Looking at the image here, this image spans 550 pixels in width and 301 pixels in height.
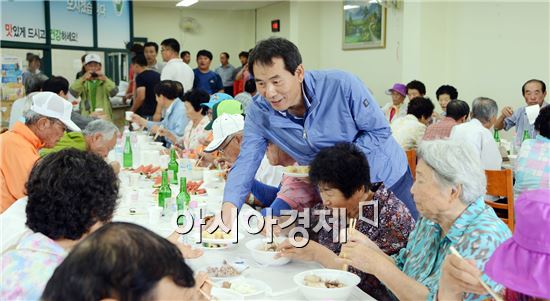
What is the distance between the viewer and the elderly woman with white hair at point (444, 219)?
161cm

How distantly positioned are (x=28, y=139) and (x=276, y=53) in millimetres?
1560

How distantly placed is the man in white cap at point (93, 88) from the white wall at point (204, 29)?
6.10m

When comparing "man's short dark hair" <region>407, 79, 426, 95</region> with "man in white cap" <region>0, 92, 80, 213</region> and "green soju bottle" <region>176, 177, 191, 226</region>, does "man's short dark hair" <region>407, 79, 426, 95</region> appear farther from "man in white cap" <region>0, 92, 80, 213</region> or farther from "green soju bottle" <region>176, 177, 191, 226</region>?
"man in white cap" <region>0, 92, 80, 213</region>

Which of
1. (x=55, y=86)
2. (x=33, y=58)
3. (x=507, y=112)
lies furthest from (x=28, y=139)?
(x=507, y=112)

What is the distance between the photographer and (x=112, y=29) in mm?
8898

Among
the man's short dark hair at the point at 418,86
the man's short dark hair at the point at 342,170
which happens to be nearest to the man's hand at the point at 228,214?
the man's short dark hair at the point at 342,170

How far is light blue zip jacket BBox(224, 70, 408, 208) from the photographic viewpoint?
2500 millimetres

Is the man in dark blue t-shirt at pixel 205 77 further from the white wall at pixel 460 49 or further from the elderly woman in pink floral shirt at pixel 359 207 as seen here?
the elderly woman in pink floral shirt at pixel 359 207

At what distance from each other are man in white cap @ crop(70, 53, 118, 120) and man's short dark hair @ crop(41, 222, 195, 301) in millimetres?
6337

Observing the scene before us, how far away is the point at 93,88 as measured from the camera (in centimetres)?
708

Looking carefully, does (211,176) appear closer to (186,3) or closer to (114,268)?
(114,268)

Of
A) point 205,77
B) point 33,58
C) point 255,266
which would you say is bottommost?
point 255,266

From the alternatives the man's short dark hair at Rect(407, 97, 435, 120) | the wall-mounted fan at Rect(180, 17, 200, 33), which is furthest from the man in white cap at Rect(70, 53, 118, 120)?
the wall-mounted fan at Rect(180, 17, 200, 33)

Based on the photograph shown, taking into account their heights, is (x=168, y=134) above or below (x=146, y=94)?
below
